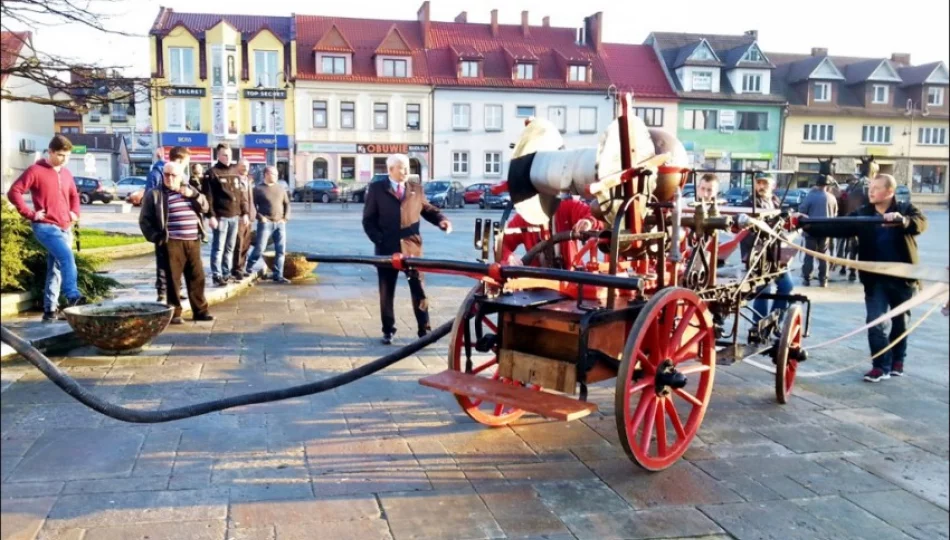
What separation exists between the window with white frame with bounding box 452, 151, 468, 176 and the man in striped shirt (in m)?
24.2

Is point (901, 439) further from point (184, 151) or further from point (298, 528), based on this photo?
point (184, 151)

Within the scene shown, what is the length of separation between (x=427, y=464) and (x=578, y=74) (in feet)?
29.5

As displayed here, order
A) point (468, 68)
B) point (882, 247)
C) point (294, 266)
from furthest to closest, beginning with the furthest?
point (468, 68), point (294, 266), point (882, 247)

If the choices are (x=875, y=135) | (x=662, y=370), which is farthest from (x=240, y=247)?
(x=875, y=135)

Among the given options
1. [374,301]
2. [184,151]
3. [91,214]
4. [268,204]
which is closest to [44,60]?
[184,151]

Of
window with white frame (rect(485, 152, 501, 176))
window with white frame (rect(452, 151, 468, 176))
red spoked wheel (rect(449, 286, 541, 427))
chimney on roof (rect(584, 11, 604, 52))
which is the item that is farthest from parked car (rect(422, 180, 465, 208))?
red spoked wheel (rect(449, 286, 541, 427))

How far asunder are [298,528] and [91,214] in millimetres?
24458

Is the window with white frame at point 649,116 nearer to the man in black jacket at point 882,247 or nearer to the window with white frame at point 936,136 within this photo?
the man in black jacket at point 882,247

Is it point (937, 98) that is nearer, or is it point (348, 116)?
point (937, 98)

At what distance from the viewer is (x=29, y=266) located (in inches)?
312

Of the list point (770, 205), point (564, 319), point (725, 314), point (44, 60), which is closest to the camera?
point (564, 319)

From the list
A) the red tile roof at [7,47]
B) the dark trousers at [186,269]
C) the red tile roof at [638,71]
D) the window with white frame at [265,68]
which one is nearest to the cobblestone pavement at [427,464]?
the red tile roof at [7,47]

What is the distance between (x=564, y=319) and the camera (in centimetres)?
415

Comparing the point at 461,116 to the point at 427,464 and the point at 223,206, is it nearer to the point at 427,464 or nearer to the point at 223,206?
the point at 223,206
